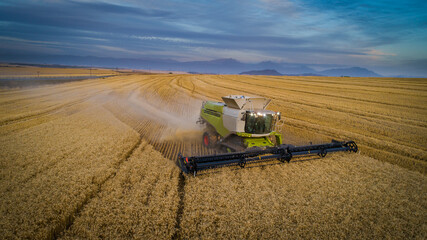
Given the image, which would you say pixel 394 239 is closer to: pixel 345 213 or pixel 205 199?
pixel 345 213

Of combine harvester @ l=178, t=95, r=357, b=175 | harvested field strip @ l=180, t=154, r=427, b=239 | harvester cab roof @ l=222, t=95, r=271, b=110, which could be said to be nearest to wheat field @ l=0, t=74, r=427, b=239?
harvested field strip @ l=180, t=154, r=427, b=239

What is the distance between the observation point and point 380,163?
8.61 metres

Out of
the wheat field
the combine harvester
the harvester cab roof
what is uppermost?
the harvester cab roof

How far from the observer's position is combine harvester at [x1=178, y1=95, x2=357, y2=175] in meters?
7.05

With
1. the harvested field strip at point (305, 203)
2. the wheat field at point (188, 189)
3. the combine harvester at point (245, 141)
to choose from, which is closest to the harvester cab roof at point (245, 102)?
the combine harvester at point (245, 141)

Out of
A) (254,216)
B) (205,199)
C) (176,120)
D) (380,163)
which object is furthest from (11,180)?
(380,163)

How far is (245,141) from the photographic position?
28.1 feet

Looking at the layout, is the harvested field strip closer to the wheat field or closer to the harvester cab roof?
the wheat field

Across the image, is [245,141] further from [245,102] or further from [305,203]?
[305,203]

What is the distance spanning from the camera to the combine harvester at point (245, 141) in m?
7.05

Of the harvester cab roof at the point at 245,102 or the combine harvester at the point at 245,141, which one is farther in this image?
the harvester cab roof at the point at 245,102

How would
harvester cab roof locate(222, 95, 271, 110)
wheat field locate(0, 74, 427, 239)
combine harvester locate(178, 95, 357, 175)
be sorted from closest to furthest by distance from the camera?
wheat field locate(0, 74, 427, 239) → combine harvester locate(178, 95, 357, 175) → harvester cab roof locate(222, 95, 271, 110)

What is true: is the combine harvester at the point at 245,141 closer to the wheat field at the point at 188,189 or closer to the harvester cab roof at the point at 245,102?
the harvester cab roof at the point at 245,102

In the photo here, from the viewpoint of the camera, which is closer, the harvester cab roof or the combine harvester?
the combine harvester
